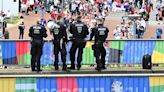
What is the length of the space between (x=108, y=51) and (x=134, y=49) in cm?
100

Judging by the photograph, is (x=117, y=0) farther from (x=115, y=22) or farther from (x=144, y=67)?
(x=144, y=67)

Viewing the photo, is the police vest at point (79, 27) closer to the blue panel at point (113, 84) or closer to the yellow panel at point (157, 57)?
the blue panel at point (113, 84)

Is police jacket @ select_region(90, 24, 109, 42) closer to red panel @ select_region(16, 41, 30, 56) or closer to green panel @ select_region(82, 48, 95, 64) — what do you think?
green panel @ select_region(82, 48, 95, 64)

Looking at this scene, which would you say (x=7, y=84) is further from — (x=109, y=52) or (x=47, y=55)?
(x=109, y=52)

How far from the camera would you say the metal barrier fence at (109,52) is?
2120cm

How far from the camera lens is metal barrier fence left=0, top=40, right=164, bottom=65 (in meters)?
21.2

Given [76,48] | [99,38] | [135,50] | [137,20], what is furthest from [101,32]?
[137,20]

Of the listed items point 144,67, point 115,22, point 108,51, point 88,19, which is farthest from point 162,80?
point 115,22

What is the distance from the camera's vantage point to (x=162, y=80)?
16.4 metres

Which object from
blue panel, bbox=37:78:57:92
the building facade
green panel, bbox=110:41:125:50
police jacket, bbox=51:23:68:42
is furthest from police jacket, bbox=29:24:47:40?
the building facade

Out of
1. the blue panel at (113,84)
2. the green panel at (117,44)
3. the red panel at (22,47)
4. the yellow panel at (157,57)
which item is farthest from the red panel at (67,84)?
the yellow panel at (157,57)

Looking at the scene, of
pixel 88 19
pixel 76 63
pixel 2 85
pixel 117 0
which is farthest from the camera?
pixel 117 0

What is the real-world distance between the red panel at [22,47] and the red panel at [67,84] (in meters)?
5.65

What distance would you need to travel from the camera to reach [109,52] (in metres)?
21.7
